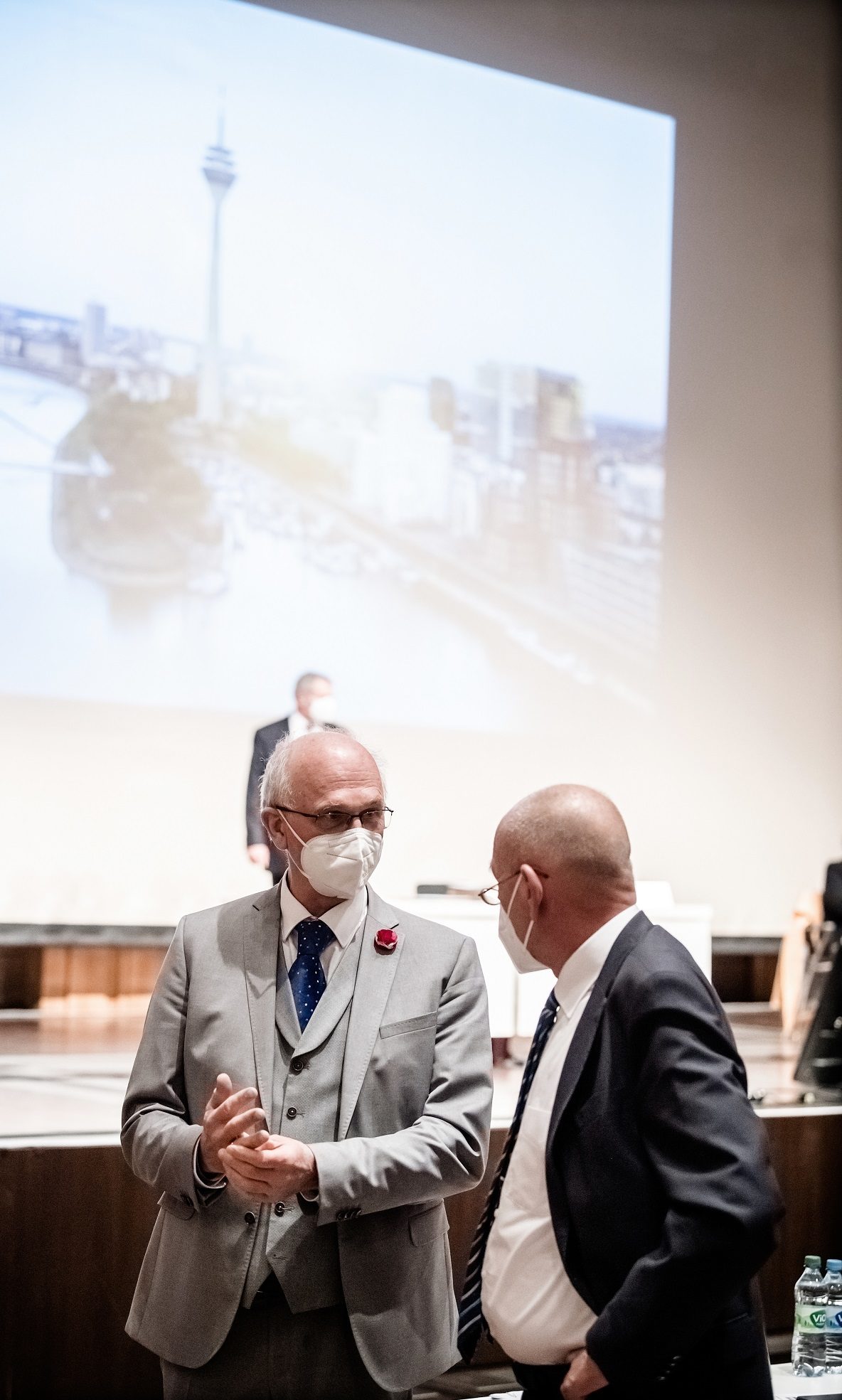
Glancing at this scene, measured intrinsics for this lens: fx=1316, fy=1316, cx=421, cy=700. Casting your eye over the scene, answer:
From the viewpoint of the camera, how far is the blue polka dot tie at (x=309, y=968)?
2027 mm

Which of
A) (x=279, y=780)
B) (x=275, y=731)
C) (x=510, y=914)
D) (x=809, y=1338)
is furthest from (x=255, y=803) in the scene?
(x=510, y=914)

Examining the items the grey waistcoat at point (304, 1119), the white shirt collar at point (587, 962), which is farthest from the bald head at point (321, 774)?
the white shirt collar at point (587, 962)

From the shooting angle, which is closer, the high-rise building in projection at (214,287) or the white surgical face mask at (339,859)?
the white surgical face mask at (339,859)

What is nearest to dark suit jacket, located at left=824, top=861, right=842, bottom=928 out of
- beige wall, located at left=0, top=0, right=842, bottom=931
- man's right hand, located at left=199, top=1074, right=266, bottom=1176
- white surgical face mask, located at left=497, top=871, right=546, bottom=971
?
beige wall, located at left=0, top=0, right=842, bottom=931

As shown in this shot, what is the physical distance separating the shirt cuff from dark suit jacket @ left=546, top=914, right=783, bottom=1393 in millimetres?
537

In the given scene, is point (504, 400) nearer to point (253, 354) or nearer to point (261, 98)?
point (253, 354)

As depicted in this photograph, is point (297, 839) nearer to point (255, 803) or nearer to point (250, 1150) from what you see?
point (250, 1150)

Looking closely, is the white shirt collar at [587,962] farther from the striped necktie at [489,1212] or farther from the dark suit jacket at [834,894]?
the dark suit jacket at [834,894]

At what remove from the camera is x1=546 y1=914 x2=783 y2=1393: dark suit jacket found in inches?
57.5

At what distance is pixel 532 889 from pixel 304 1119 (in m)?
0.55

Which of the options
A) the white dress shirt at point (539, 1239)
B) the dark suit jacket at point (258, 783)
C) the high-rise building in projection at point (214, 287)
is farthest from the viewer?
the high-rise building in projection at point (214, 287)

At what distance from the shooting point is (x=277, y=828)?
2.12 m

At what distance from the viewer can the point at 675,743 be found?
7621 mm

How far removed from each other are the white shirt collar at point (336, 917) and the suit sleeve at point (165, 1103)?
6.5 inches
